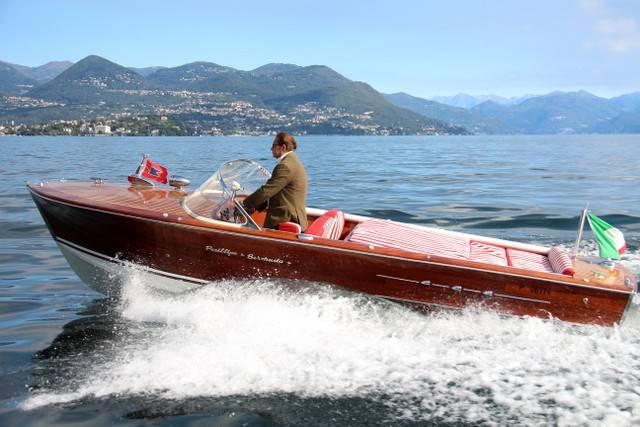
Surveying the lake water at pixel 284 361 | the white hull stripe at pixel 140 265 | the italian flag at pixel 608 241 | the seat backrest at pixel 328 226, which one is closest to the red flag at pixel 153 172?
the white hull stripe at pixel 140 265

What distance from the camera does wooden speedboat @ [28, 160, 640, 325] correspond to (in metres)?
6.02

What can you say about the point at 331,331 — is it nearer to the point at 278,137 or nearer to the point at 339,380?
the point at 339,380

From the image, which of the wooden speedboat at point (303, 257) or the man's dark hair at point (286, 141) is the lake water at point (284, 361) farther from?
the man's dark hair at point (286, 141)

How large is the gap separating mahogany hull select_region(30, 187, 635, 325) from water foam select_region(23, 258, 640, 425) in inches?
6.2

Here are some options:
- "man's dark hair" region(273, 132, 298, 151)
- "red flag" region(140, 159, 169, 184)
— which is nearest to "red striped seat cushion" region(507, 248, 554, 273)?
"man's dark hair" region(273, 132, 298, 151)

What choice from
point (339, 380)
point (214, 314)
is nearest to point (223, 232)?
point (214, 314)

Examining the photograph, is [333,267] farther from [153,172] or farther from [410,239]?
[153,172]

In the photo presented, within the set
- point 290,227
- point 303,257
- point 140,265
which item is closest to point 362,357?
point 303,257

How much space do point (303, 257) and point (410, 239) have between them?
1.36m

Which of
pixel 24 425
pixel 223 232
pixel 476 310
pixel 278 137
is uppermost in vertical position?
pixel 278 137

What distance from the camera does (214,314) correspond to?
6391 mm

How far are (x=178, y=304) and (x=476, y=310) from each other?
10.7 feet

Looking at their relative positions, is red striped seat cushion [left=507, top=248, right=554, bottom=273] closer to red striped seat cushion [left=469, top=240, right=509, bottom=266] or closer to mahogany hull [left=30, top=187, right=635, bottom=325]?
red striped seat cushion [left=469, top=240, right=509, bottom=266]

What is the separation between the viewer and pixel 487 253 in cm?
688
